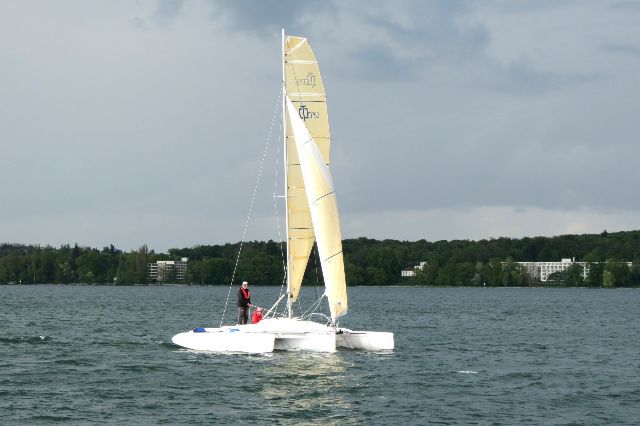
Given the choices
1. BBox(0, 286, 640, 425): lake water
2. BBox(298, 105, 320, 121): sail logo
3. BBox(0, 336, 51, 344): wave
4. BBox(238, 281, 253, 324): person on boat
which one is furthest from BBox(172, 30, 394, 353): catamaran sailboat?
BBox(0, 336, 51, 344): wave

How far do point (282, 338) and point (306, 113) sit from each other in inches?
315

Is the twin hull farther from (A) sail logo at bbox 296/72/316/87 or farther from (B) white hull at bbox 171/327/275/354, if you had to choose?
(A) sail logo at bbox 296/72/316/87

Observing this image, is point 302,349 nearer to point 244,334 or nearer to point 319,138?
point 244,334

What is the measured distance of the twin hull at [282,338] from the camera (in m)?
36.9

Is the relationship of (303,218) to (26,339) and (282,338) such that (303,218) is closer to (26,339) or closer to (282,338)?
(282,338)

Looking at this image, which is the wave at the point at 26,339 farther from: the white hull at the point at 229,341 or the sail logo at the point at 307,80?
the sail logo at the point at 307,80

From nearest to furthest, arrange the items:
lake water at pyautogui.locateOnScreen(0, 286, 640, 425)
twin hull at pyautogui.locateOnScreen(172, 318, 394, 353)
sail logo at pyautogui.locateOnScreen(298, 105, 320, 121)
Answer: lake water at pyautogui.locateOnScreen(0, 286, 640, 425), twin hull at pyautogui.locateOnScreen(172, 318, 394, 353), sail logo at pyautogui.locateOnScreen(298, 105, 320, 121)

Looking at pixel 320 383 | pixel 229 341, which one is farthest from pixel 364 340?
pixel 320 383

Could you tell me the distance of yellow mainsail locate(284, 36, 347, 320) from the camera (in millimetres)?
37531

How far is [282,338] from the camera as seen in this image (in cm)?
3747

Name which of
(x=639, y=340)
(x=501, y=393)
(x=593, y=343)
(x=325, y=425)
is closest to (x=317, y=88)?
(x=501, y=393)

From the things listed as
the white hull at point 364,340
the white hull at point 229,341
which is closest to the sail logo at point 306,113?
the white hull at point 364,340

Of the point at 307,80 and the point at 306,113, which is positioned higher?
the point at 307,80

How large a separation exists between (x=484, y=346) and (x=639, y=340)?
10795 millimetres
